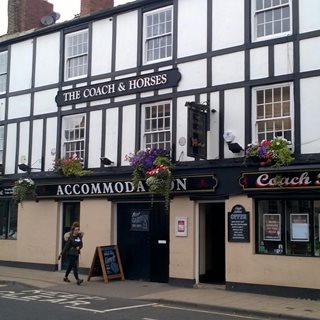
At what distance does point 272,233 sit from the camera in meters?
13.8

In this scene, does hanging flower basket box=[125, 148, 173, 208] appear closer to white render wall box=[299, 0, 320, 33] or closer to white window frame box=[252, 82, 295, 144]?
→ white window frame box=[252, 82, 295, 144]

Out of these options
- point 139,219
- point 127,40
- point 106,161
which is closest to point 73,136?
point 106,161

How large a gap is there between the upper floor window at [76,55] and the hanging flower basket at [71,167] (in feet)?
9.62

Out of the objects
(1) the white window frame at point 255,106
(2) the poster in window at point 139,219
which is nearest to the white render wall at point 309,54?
(1) the white window frame at point 255,106

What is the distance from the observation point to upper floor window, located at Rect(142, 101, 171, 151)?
1606cm

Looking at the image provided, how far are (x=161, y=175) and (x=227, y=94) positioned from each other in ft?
9.34

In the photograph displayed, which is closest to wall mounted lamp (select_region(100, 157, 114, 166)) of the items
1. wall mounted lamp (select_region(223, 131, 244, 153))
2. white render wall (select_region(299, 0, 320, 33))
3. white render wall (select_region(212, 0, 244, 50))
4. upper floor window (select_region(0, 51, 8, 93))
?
wall mounted lamp (select_region(223, 131, 244, 153))

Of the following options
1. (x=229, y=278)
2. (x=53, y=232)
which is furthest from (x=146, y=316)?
(x=53, y=232)

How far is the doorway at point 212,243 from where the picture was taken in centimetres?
1524

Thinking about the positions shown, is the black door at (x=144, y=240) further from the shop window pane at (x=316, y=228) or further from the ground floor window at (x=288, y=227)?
the shop window pane at (x=316, y=228)

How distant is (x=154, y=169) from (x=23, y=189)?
18.6 feet

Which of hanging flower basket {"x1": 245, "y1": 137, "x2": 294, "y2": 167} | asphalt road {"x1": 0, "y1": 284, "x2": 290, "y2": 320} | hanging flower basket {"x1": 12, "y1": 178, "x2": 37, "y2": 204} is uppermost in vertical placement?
hanging flower basket {"x1": 245, "y1": 137, "x2": 294, "y2": 167}

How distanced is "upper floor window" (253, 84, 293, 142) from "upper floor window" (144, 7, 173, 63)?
3411 mm

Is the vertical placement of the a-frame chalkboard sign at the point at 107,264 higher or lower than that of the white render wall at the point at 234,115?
lower
